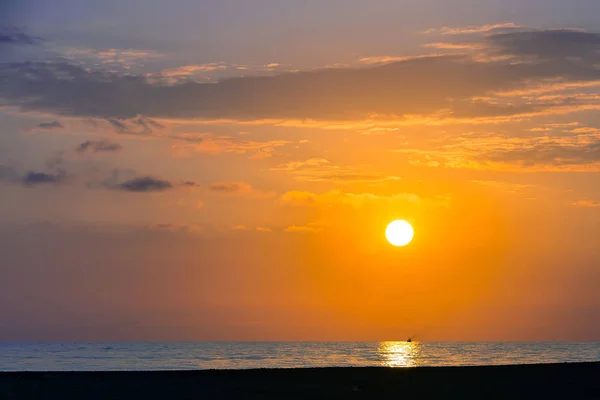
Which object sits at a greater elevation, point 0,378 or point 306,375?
point 306,375

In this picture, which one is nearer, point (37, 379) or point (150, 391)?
point (150, 391)

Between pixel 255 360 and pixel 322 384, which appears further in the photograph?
pixel 255 360

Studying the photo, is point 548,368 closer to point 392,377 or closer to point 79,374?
point 392,377

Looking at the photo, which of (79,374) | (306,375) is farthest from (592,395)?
(79,374)

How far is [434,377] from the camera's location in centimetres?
3653

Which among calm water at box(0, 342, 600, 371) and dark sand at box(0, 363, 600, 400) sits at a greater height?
calm water at box(0, 342, 600, 371)

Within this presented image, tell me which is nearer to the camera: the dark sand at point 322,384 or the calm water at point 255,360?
the dark sand at point 322,384

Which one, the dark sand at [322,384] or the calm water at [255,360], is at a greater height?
the calm water at [255,360]

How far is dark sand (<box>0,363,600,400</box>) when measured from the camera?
3128 cm

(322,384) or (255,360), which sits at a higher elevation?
(255,360)

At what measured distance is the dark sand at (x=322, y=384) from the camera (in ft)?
103

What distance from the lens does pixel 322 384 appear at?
3512 cm

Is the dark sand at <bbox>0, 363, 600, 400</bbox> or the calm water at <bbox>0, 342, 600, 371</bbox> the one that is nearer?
the dark sand at <bbox>0, 363, 600, 400</bbox>

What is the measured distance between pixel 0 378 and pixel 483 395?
794 inches
